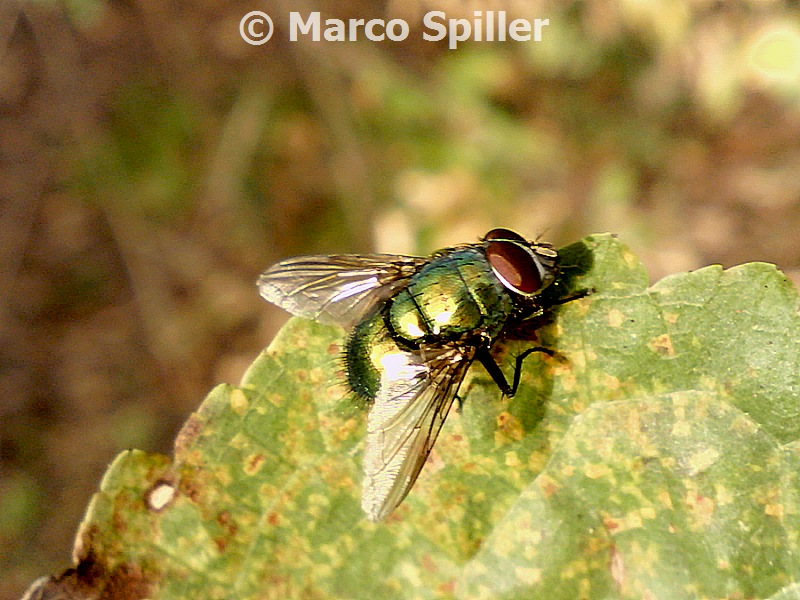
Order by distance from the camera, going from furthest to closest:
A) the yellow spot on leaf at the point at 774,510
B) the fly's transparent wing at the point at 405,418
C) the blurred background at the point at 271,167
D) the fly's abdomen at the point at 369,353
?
the blurred background at the point at 271,167
the fly's abdomen at the point at 369,353
the fly's transparent wing at the point at 405,418
the yellow spot on leaf at the point at 774,510

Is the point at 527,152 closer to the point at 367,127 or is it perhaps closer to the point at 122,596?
the point at 367,127

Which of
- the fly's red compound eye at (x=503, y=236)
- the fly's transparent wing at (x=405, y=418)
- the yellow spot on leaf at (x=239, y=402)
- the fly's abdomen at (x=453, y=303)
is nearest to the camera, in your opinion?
the fly's transparent wing at (x=405, y=418)

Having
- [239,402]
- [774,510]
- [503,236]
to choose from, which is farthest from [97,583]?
[774,510]

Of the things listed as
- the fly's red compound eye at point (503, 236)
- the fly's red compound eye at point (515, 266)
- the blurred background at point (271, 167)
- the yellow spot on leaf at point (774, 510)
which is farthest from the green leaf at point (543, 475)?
the blurred background at point (271, 167)

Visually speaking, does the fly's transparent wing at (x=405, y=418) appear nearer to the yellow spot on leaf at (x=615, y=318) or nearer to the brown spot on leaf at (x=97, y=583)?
the yellow spot on leaf at (x=615, y=318)

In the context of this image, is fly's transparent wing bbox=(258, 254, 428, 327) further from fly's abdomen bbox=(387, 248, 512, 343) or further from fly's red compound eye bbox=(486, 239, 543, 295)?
fly's red compound eye bbox=(486, 239, 543, 295)

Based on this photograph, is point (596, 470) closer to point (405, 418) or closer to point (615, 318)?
point (615, 318)

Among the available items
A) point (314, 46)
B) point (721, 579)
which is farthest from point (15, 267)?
point (721, 579)
